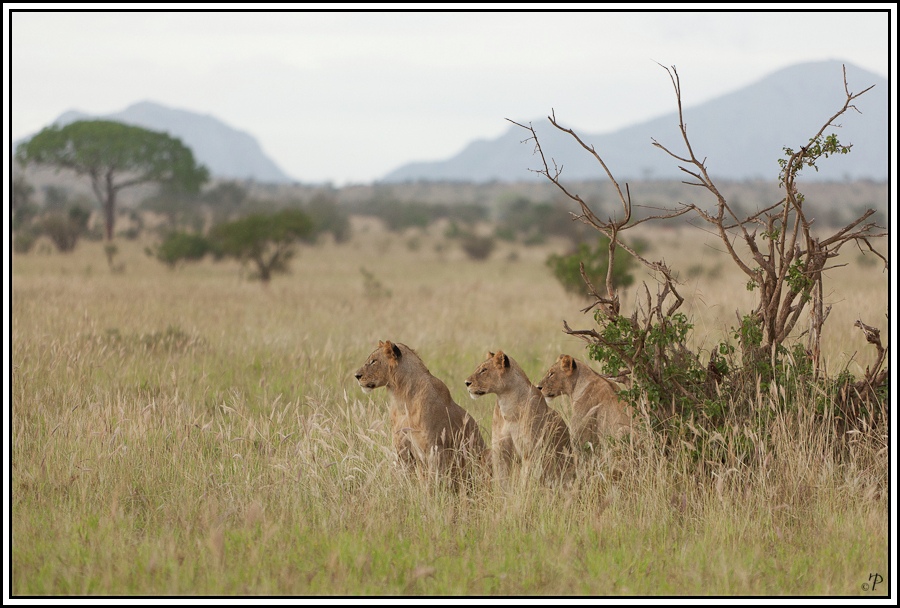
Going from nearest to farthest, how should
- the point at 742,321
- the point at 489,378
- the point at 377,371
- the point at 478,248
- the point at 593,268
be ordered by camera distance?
1. the point at 489,378
2. the point at 377,371
3. the point at 742,321
4. the point at 593,268
5. the point at 478,248

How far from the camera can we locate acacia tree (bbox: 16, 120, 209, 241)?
47.3m

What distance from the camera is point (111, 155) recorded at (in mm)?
49094

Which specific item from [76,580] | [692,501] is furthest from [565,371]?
[76,580]

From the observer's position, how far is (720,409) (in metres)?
Answer: 5.65

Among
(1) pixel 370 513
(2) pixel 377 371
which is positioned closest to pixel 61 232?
(2) pixel 377 371

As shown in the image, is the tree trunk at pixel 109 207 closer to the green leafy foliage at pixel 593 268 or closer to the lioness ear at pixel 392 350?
the green leafy foliage at pixel 593 268

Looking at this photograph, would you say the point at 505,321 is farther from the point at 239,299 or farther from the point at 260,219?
the point at 260,219

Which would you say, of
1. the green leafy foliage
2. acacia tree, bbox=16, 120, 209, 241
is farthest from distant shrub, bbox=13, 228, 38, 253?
the green leafy foliage

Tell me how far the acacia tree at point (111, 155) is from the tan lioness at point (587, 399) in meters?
42.1

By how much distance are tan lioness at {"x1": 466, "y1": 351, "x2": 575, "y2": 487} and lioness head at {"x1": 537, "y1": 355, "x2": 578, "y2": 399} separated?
30 centimetres

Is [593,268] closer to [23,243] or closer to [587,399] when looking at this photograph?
[587,399]

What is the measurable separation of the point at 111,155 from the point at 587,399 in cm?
4765

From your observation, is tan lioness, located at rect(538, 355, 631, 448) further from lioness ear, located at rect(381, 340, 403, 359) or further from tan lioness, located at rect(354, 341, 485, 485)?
lioness ear, located at rect(381, 340, 403, 359)

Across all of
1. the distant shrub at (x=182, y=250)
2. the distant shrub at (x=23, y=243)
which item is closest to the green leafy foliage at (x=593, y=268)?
the distant shrub at (x=182, y=250)
